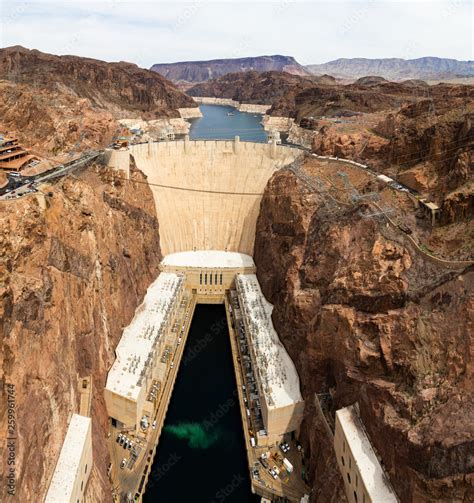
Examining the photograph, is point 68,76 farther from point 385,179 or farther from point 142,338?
point 385,179

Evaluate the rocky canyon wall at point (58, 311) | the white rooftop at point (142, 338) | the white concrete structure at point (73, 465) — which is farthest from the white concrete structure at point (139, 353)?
the white concrete structure at point (73, 465)

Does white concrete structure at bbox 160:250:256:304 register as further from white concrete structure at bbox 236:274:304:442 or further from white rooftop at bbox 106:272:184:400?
white concrete structure at bbox 236:274:304:442

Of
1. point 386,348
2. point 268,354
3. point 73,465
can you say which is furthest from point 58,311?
point 386,348

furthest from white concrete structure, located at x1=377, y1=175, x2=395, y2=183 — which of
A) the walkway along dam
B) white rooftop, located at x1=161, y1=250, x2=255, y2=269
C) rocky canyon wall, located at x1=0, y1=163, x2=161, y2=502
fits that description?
rocky canyon wall, located at x1=0, y1=163, x2=161, y2=502

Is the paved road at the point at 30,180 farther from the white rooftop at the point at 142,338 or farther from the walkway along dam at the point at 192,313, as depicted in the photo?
the white rooftop at the point at 142,338

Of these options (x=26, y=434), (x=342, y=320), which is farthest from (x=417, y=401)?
(x=26, y=434)
